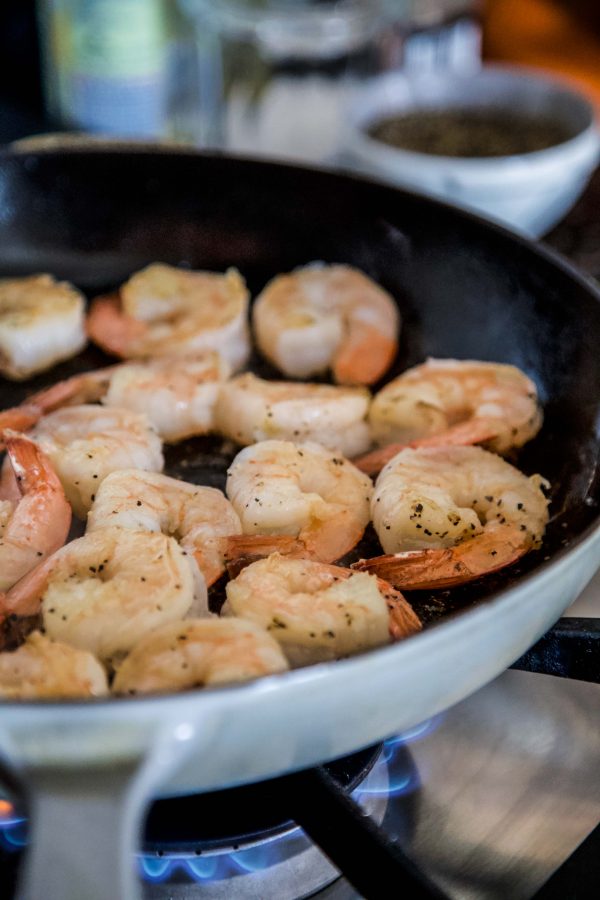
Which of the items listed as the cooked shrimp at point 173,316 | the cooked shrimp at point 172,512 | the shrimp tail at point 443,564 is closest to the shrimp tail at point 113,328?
the cooked shrimp at point 173,316

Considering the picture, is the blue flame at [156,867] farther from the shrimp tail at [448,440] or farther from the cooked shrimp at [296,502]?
the shrimp tail at [448,440]

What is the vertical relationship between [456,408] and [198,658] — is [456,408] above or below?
below

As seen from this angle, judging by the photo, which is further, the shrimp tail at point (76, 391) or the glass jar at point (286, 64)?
the glass jar at point (286, 64)

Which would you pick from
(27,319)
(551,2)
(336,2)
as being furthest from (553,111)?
(551,2)

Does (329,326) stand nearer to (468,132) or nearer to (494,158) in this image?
(494,158)

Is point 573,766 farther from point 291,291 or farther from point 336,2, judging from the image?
point 336,2

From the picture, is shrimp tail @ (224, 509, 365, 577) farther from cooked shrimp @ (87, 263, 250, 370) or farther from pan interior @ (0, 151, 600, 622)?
cooked shrimp @ (87, 263, 250, 370)

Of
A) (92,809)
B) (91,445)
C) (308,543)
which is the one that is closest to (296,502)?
(308,543)
